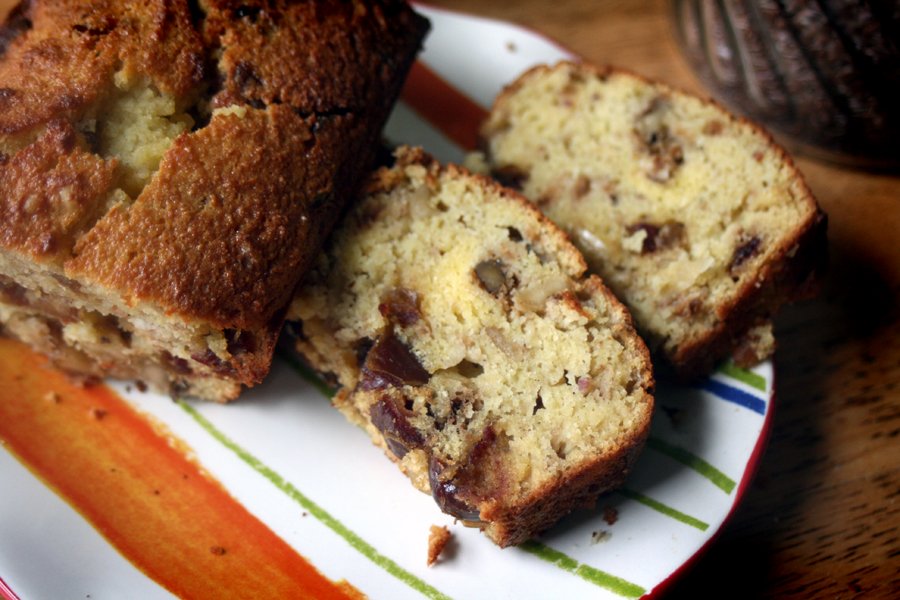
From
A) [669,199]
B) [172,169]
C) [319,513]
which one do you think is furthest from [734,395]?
[172,169]

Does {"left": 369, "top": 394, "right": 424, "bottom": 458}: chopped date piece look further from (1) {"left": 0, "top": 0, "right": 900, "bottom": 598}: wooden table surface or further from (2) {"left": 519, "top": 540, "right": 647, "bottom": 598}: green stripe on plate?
(1) {"left": 0, "top": 0, "right": 900, "bottom": 598}: wooden table surface

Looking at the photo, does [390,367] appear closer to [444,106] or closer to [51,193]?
[51,193]

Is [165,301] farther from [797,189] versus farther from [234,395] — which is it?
[797,189]

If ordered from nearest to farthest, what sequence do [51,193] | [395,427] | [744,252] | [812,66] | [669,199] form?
1. [51,193]
2. [395,427]
3. [744,252]
4. [669,199]
5. [812,66]

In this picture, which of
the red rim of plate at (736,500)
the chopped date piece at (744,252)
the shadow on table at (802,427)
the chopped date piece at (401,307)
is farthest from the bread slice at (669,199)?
the chopped date piece at (401,307)

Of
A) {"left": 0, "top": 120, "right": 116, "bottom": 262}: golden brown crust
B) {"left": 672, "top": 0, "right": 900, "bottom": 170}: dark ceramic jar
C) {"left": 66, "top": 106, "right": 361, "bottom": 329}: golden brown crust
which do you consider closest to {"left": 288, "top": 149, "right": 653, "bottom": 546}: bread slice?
{"left": 66, "top": 106, "right": 361, "bottom": 329}: golden brown crust
